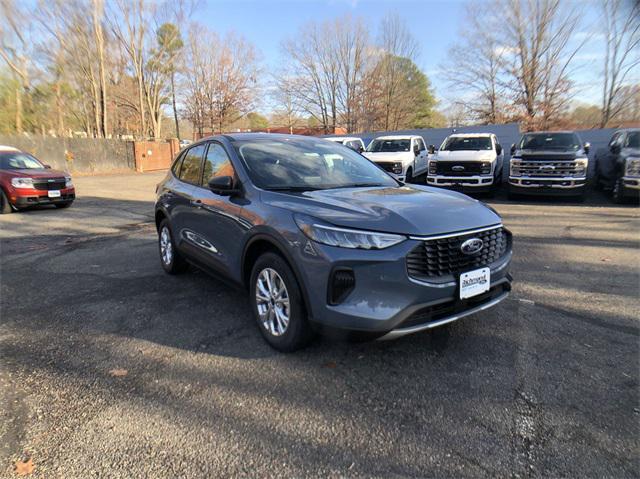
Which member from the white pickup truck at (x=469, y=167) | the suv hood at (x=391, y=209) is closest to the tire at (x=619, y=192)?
the white pickup truck at (x=469, y=167)

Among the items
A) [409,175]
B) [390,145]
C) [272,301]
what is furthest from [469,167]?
[272,301]

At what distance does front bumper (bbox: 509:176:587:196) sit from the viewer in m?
11.5

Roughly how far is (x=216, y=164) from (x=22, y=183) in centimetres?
867

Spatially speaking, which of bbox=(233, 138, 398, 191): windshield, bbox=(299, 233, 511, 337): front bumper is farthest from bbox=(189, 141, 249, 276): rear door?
bbox=(299, 233, 511, 337): front bumper

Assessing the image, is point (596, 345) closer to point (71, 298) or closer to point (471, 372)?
point (471, 372)

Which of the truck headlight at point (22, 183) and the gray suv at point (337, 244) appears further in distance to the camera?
the truck headlight at point (22, 183)

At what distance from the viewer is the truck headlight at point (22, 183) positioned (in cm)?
1030

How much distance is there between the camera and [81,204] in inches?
506

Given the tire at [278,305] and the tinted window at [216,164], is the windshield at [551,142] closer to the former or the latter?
the tinted window at [216,164]

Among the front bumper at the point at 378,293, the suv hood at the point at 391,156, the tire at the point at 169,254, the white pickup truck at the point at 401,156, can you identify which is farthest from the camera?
the suv hood at the point at 391,156

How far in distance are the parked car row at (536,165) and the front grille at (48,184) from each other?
9.41 metres

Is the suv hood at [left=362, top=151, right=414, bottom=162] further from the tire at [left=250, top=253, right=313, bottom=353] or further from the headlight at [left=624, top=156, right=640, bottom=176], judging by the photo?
the tire at [left=250, top=253, right=313, bottom=353]

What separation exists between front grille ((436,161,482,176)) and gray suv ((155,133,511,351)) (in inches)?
355

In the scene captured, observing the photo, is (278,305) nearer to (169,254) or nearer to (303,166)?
(303,166)
